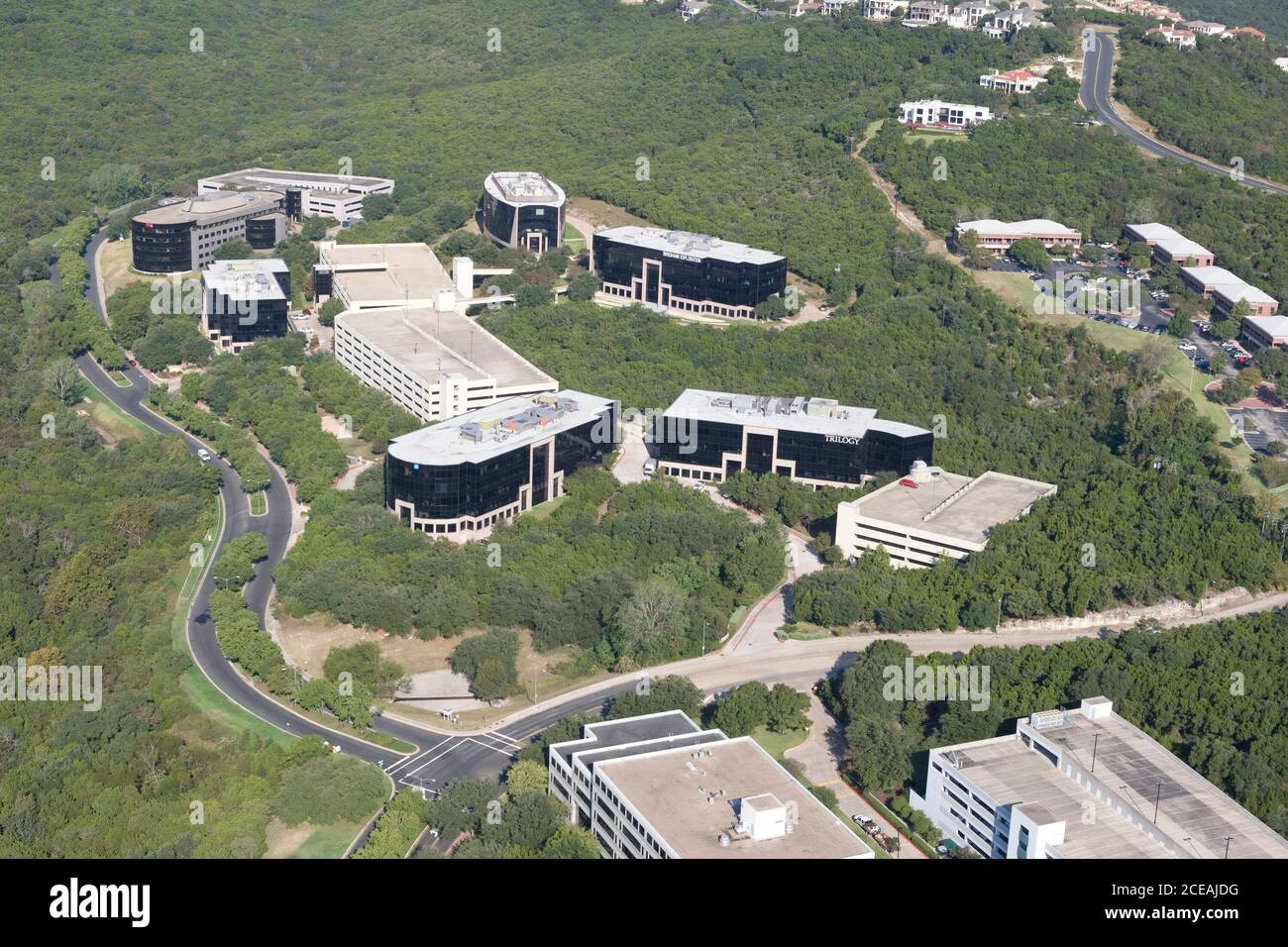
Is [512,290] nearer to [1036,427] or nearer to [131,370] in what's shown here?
[131,370]

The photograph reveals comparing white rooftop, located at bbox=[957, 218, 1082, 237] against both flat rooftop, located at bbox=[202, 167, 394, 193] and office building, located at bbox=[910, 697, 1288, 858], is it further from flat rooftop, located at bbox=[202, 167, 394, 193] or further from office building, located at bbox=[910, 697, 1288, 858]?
office building, located at bbox=[910, 697, 1288, 858]

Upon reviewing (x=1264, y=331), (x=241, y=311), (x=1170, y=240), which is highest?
(x=1170, y=240)

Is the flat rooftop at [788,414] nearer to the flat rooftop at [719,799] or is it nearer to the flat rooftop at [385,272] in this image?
the flat rooftop at [385,272]

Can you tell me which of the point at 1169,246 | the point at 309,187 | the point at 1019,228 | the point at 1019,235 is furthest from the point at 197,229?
the point at 1169,246

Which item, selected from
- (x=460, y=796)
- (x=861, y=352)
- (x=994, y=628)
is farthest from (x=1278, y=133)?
(x=460, y=796)

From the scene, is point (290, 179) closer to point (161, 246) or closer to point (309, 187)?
point (309, 187)
